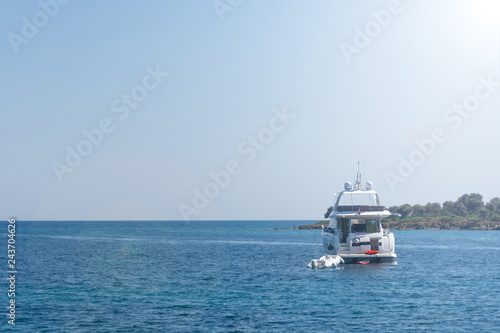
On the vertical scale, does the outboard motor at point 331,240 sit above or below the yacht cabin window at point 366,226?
below

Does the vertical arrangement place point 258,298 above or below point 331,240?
below

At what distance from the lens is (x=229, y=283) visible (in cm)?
4588

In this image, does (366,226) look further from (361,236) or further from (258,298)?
(258,298)

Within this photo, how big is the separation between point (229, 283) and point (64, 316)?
55.7 feet

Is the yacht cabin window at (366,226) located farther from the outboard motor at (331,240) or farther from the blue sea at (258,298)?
the blue sea at (258,298)

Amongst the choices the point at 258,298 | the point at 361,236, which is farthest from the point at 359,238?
the point at 258,298

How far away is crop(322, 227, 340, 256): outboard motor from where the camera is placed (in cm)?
5756

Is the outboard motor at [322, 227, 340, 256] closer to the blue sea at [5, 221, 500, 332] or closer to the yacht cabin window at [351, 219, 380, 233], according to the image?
the yacht cabin window at [351, 219, 380, 233]

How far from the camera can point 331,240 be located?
6066cm

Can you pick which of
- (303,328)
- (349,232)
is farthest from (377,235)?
(303,328)

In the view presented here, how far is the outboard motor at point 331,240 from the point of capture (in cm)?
5756

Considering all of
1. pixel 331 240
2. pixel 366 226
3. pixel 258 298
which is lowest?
pixel 258 298

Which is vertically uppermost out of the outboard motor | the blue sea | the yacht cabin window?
the yacht cabin window

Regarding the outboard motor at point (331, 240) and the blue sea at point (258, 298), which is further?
the outboard motor at point (331, 240)
